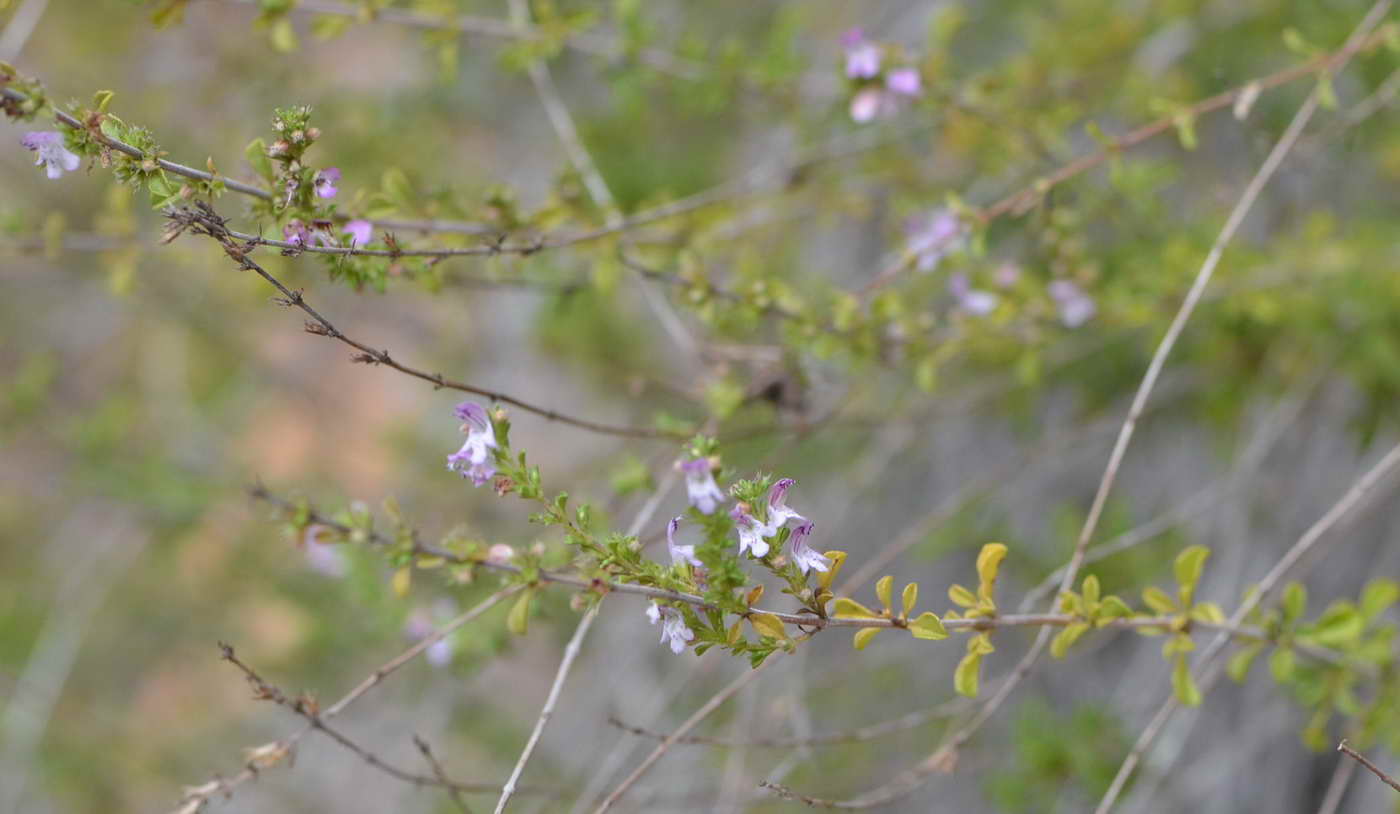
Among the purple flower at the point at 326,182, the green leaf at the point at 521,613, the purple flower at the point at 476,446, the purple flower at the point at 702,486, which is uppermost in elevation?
the purple flower at the point at 326,182

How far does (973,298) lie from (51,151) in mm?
1399

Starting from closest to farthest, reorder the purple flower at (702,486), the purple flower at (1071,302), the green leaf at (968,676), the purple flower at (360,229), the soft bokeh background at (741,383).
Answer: the purple flower at (702,486)
the green leaf at (968,676)
the purple flower at (360,229)
the purple flower at (1071,302)
the soft bokeh background at (741,383)

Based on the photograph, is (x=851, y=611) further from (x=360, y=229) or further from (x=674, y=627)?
(x=360, y=229)

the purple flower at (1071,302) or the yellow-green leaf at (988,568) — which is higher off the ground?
the purple flower at (1071,302)

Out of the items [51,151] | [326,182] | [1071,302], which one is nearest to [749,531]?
[326,182]

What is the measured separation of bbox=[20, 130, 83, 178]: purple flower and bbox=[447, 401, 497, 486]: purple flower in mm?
414

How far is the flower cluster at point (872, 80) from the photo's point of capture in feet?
5.81

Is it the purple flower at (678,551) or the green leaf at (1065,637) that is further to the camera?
the green leaf at (1065,637)

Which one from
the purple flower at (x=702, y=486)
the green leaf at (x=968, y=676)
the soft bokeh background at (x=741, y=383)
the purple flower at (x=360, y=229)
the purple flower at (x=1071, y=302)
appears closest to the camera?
the purple flower at (x=702, y=486)

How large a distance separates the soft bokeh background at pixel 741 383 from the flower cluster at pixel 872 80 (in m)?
0.06

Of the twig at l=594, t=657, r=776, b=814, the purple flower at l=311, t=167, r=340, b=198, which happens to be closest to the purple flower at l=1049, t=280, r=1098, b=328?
the twig at l=594, t=657, r=776, b=814

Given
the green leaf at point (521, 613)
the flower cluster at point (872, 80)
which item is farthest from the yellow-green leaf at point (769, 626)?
the flower cluster at point (872, 80)

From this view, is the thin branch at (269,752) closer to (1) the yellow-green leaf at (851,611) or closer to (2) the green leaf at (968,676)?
(1) the yellow-green leaf at (851,611)

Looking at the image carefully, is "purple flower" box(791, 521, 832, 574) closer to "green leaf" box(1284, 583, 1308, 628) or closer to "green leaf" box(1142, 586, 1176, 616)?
"green leaf" box(1142, 586, 1176, 616)
